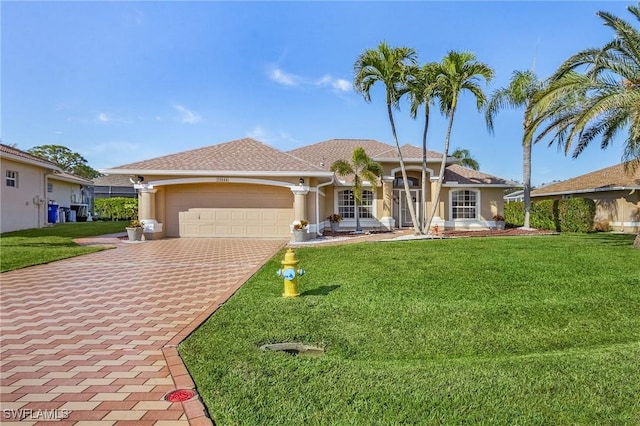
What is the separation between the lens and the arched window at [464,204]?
22.3 meters

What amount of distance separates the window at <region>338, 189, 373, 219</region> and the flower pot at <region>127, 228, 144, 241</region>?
36.0 ft

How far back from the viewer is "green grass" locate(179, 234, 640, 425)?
10.2 ft

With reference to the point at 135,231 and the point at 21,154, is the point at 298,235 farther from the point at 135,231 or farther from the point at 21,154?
the point at 21,154

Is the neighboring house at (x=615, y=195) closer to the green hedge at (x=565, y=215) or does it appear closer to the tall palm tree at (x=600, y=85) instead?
the green hedge at (x=565, y=215)

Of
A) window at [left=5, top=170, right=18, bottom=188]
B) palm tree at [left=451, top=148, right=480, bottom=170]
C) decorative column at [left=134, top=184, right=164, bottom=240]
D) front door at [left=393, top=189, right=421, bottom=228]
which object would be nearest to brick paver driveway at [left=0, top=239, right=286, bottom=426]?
decorative column at [left=134, top=184, right=164, bottom=240]

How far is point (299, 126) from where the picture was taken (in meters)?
23.5

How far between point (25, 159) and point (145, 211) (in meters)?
8.85

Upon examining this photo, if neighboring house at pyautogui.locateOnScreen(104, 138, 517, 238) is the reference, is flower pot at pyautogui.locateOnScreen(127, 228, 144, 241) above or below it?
below

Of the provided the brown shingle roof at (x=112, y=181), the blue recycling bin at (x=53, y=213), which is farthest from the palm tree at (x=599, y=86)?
the brown shingle roof at (x=112, y=181)

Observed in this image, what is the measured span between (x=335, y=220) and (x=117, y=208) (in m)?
24.7

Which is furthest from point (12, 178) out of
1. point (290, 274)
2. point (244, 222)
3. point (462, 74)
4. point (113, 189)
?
point (113, 189)

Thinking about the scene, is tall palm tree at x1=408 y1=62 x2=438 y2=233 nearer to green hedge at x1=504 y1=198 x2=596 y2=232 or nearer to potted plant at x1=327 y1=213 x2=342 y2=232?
potted plant at x1=327 y1=213 x2=342 y2=232

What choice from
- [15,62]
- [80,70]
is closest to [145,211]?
[80,70]

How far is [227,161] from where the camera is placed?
18.2 metres
